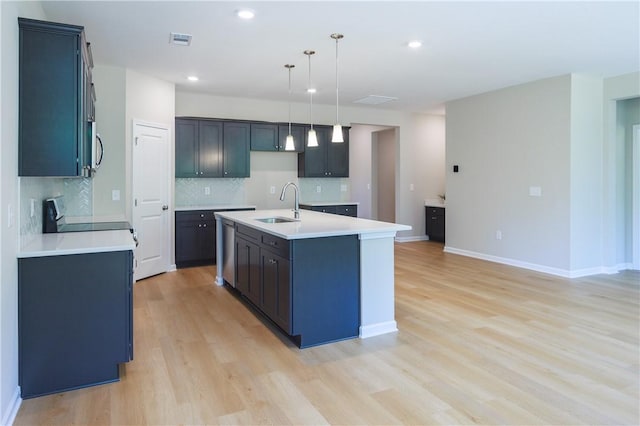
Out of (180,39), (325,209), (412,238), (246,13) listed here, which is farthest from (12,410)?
(412,238)

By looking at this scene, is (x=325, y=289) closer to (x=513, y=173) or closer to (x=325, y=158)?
(x=513, y=173)

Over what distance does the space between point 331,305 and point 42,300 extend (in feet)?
6.29

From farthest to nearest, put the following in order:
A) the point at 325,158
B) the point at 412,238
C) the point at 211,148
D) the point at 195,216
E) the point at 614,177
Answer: the point at 412,238 < the point at 325,158 < the point at 211,148 < the point at 195,216 < the point at 614,177

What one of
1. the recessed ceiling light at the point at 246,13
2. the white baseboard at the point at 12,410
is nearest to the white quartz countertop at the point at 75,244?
the white baseboard at the point at 12,410

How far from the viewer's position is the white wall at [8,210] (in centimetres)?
213

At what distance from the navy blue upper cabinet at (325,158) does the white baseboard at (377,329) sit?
4287 mm

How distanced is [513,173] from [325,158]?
121 inches

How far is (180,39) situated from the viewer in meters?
4.14

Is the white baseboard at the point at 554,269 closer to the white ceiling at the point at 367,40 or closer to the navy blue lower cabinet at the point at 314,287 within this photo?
the white ceiling at the point at 367,40

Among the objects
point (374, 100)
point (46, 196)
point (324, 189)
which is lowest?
point (46, 196)

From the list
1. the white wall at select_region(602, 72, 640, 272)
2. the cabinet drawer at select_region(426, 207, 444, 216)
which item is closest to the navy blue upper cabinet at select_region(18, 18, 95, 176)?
the white wall at select_region(602, 72, 640, 272)

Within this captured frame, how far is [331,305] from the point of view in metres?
3.35

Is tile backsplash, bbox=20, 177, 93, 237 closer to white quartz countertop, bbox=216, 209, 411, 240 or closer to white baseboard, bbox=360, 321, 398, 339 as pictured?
white quartz countertop, bbox=216, 209, 411, 240

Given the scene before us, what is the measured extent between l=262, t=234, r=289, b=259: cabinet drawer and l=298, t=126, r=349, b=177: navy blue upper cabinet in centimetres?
389
